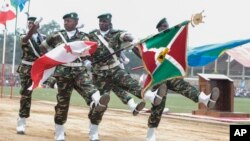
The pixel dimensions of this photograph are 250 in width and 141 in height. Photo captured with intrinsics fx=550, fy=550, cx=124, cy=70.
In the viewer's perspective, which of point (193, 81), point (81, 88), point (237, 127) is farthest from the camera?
point (193, 81)

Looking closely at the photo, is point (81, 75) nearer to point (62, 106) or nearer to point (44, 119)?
point (62, 106)

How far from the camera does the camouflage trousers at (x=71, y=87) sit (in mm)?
8703

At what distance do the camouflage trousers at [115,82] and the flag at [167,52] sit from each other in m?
0.30

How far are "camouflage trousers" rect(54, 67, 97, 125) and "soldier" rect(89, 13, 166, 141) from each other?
0.54m

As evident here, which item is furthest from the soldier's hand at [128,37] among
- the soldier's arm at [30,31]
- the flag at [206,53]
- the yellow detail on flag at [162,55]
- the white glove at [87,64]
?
the flag at [206,53]

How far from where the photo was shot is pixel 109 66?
9445 millimetres

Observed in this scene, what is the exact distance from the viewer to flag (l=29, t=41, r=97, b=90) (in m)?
8.82

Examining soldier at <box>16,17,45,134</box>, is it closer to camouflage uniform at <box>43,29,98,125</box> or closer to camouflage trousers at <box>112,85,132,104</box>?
camouflage uniform at <box>43,29,98,125</box>

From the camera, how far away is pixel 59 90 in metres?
8.99

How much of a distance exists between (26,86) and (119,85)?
6.51 ft

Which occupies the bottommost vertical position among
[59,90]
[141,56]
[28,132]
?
[28,132]

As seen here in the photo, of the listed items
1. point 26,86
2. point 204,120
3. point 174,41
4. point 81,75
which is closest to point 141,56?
point 174,41

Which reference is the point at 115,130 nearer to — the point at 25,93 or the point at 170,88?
the point at 25,93

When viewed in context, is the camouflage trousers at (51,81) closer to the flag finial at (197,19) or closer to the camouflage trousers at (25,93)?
the camouflage trousers at (25,93)
